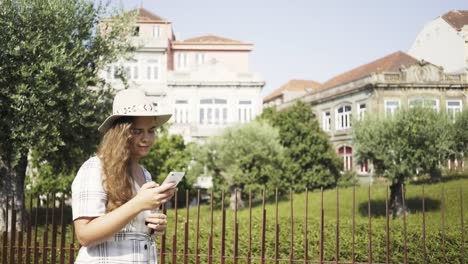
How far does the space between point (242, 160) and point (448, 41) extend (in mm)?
17184

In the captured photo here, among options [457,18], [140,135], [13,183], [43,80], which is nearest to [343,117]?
[457,18]

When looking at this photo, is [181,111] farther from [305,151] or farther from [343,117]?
[343,117]

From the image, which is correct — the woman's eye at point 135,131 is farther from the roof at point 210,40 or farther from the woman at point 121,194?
the roof at point 210,40

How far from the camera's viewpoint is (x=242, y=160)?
28.9 meters

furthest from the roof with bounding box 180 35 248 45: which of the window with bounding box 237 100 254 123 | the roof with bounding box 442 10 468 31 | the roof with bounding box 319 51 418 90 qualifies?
the roof with bounding box 442 10 468 31

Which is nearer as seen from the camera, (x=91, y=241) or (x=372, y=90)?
(x=91, y=241)

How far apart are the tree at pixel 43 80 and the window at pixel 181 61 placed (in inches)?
1053

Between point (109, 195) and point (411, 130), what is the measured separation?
2340cm

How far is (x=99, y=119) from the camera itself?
14914 millimetres

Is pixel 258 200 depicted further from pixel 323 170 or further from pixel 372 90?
pixel 372 90

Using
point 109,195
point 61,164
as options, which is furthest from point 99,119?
point 109,195

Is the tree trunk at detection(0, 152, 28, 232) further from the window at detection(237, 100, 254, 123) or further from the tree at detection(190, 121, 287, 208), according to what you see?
the window at detection(237, 100, 254, 123)

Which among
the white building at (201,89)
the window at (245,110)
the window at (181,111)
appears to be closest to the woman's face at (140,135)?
the white building at (201,89)

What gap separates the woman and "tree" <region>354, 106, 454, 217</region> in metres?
21.9
